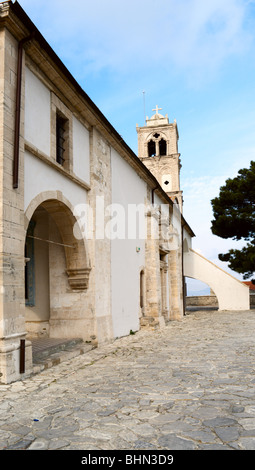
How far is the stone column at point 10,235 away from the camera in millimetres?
5691

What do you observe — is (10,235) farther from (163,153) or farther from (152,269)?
(163,153)

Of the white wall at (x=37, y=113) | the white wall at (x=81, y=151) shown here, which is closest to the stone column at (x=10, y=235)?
the white wall at (x=37, y=113)

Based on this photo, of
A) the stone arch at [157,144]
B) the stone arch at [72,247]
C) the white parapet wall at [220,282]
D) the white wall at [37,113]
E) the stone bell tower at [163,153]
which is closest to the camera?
the white wall at [37,113]

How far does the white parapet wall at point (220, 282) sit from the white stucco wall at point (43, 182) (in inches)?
698

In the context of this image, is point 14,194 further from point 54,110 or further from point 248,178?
point 248,178

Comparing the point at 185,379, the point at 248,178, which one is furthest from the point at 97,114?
the point at 248,178

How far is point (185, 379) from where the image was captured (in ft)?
19.0

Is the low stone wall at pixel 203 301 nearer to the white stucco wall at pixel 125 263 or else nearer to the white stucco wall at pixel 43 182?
the white stucco wall at pixel 125 263

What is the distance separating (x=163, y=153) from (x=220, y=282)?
10.5 m

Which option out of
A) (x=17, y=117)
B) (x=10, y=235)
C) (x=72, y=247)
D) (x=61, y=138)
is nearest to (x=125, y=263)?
(x=72, y=247)

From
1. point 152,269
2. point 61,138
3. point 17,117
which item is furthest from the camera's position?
point 152,269

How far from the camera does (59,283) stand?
9.50m

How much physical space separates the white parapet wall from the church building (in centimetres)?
1058

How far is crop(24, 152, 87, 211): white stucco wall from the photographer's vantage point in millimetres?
6773
